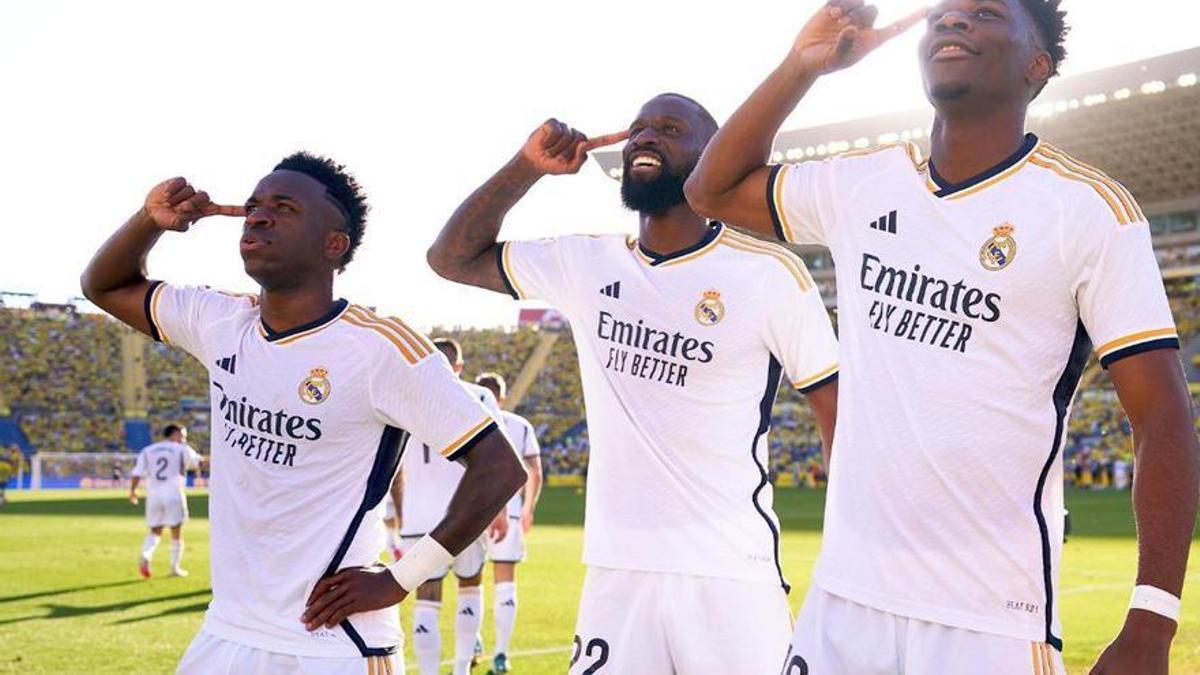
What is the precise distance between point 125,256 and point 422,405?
53.6 inches

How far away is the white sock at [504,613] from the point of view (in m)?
10.5

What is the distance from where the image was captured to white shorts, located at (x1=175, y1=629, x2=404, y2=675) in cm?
404

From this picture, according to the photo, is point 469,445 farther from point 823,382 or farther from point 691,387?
point 823,382

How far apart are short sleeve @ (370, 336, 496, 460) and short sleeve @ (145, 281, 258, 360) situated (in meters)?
0.71

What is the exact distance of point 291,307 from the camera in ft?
14.5

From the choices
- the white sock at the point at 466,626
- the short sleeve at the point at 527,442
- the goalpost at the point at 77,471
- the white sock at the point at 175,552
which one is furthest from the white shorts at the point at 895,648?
the goalpost at the point at 77,471

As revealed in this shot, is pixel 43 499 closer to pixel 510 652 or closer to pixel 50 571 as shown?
pixel 50 571

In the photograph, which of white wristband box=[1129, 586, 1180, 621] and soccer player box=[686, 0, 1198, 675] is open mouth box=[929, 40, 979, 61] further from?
white wristband box=[1129, 586, 1180, 621]

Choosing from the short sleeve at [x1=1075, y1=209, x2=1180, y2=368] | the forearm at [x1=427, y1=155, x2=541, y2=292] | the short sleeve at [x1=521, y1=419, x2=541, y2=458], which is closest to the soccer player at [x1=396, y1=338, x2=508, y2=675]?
the short sleeve at [x1=521, y1=419, x2=541, y2=458]

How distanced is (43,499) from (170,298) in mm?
35151

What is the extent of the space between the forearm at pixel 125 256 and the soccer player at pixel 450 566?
3.90 metres

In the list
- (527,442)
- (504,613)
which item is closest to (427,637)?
(504,613)

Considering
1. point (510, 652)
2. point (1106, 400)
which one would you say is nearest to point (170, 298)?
point (510, 652)

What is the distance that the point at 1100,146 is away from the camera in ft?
157
